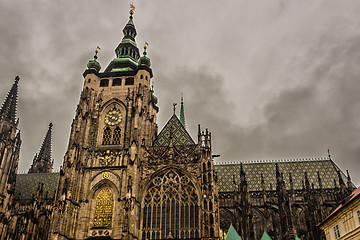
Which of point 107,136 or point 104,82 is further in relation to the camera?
point 104,82

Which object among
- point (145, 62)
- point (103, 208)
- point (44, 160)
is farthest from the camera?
point (44, 160)

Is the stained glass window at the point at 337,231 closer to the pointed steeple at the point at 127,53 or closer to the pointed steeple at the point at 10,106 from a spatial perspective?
the pointed steeple at the point at 127,53

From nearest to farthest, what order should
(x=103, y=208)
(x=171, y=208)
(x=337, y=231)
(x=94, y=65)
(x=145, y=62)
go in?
(x=337, y=231) < (x=171, y=208) < (x=103, y=208) < (x=145, y=62) < (x=94, y=65)

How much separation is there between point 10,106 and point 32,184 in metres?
12.8

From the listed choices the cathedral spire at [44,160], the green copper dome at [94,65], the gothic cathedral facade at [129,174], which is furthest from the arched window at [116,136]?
the cathedral spire at [44,160]

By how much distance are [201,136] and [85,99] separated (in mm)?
13757

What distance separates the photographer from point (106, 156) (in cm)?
3694

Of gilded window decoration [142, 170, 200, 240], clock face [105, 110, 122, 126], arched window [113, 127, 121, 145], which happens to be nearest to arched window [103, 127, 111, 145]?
arched window [113, 127, 121, 145]

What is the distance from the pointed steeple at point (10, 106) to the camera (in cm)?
5331

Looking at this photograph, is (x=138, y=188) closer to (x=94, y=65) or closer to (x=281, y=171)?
(x=94, y=65)

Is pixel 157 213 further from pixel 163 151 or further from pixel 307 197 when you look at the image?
pixel 307 197

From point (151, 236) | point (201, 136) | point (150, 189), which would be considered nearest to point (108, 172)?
point (150, 189)

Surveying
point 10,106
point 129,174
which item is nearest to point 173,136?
point 129,174

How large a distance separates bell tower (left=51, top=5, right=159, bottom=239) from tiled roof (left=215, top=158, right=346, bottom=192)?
1467cm
